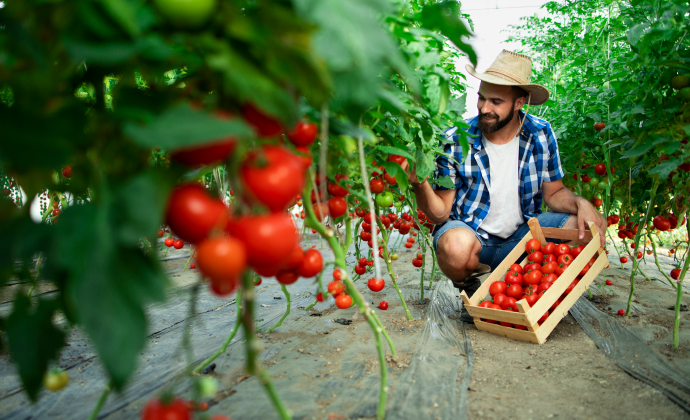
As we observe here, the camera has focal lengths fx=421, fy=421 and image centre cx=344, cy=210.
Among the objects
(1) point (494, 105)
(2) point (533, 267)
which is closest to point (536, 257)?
(2) point (533, 267)

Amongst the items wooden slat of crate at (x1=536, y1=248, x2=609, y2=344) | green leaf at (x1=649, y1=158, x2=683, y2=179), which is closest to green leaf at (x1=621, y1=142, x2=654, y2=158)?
green leaf at (x1=649, y1=158, x2=683, y2=179)

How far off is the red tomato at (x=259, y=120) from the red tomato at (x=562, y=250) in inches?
77.2

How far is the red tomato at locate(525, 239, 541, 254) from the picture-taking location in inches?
86.9

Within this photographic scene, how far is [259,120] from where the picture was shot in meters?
0.54

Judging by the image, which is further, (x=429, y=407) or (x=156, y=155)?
(x=156, y=155)

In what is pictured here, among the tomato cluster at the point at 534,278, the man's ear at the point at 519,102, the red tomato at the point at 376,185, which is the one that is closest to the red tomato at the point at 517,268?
the tomato cluster at the point at 534,278

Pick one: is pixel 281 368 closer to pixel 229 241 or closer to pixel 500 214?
pixel 229 241

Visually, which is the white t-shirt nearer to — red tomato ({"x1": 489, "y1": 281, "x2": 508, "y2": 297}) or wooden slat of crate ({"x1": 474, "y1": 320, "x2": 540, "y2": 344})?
red tomato ({"x1": 489, "y1": 281, "x2": 508, "y2": 297})

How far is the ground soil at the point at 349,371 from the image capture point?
122cm

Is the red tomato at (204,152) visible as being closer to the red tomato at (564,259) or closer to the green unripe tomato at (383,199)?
the green unripe tomato at (383,199)

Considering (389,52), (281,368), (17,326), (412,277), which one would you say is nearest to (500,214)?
(412,277)

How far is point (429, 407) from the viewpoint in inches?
47.5

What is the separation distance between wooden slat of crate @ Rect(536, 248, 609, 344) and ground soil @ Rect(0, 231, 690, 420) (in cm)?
6

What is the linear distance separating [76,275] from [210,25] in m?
0.33
